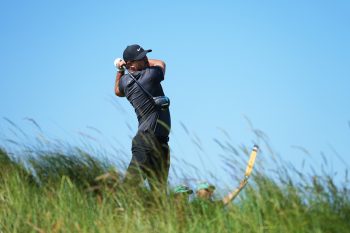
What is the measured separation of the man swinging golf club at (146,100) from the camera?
7574 millimetres

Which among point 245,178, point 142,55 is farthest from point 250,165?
point 142,55

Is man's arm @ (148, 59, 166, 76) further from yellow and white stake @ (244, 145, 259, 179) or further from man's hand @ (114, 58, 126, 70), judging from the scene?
yellow and white stake @ (244, 145, 259, 179)

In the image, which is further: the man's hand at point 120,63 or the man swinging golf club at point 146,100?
the man's hand at point 120,63

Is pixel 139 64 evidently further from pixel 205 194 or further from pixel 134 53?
pixel 205 194

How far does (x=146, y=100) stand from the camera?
782cm

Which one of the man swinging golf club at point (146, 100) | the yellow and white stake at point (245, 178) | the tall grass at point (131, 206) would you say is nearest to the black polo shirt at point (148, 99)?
the man swinging golf club at point (146, 100)

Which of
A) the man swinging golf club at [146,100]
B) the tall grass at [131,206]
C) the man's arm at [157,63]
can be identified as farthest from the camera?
the man's arm at [157,63]

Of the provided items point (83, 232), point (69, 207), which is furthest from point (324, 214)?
point (69, 207)

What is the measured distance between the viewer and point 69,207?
563 centimetres

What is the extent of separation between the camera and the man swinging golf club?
7.57m

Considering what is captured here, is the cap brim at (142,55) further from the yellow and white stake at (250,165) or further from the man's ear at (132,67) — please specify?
the yellow and white stake at (250,165)

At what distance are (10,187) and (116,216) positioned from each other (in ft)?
4.69

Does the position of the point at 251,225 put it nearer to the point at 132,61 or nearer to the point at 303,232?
the point at 303,232

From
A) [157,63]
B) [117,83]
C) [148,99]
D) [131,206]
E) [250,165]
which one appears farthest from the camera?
[117,83]
